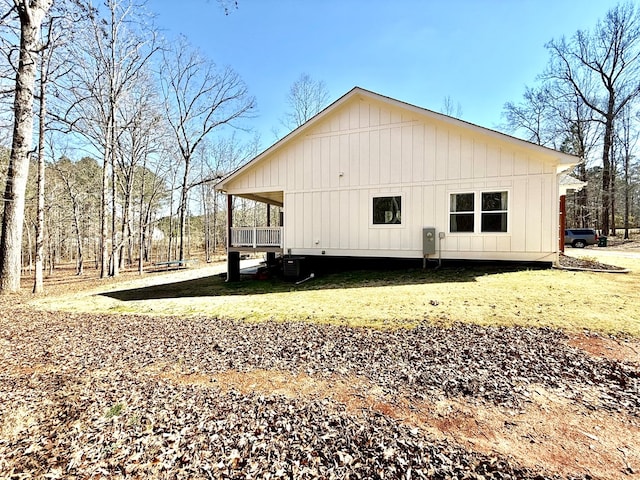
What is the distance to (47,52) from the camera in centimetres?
998

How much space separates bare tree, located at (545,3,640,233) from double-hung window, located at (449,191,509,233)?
2452 cm

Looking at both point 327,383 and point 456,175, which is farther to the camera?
point 456,175

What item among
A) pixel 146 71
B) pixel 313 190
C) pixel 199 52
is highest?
pixel 199 52

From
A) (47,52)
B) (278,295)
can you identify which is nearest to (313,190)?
(278,295)

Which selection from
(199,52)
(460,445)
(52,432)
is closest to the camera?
(460,445)

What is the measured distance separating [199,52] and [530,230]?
21550mm

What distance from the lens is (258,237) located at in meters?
11.9

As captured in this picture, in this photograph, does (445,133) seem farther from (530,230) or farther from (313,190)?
(313,190)

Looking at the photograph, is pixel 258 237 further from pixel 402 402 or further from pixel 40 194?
pixel 402 402

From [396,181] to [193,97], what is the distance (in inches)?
675

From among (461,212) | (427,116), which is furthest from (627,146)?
(427,116)

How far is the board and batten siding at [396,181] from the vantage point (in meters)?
9.00

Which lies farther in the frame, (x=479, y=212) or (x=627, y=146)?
(x=627, y=146)

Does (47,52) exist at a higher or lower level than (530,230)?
higher
